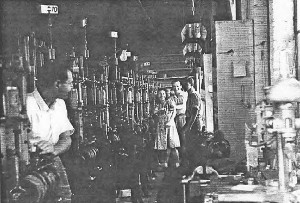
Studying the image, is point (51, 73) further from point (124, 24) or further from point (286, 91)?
point (286, 91)

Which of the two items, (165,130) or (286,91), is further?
(165,130)

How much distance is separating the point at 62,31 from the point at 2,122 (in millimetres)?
356

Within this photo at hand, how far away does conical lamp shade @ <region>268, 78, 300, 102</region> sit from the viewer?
1.51m

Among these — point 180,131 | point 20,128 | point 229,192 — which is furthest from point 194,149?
point 20,128

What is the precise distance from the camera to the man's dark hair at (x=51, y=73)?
164 cm

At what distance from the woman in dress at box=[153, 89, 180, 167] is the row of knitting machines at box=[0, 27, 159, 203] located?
0.03 m

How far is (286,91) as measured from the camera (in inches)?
59.6

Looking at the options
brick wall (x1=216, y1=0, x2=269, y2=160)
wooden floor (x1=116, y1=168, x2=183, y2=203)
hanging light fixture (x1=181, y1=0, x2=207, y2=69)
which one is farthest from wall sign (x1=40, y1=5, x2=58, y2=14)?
wooden floor (x1=116, y1=168, x2=183, y2=203)

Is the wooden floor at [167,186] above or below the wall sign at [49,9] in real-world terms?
below

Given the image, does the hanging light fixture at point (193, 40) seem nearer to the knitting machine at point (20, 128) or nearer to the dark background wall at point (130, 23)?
the dark background wall at point (130, 23)

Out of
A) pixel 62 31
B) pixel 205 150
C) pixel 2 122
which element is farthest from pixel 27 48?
pixel 205 150

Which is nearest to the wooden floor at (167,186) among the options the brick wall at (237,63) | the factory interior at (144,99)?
the factory interior at (144,99)

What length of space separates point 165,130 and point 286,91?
1.41 feet

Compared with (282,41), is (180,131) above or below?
below
